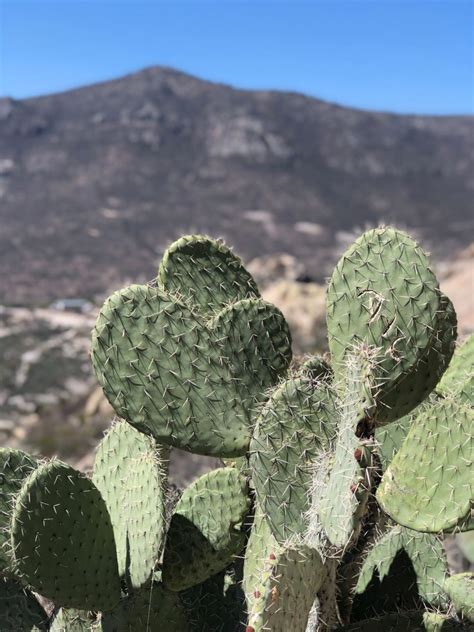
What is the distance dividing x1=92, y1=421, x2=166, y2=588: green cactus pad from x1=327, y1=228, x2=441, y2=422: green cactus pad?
0.52 metres

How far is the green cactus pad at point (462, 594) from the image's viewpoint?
5.54ft

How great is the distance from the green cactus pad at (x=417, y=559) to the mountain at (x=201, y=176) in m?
43.5

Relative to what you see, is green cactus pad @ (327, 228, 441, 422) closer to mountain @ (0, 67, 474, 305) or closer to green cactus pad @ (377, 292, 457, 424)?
green cactus pad @ (377, 292, 457, 424)

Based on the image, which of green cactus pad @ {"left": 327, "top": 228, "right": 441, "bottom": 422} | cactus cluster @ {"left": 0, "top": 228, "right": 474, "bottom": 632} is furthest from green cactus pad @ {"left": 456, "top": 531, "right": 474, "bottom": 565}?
green cactus pad @ {"left": 327, "top": 228, "right": 441, "bottom": 422}

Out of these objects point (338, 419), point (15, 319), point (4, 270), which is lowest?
point (338, 419)

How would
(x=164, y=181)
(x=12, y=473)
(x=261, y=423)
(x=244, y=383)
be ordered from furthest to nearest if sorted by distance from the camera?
(x=164, y=181)
(x=12, y=473)
(x=244, y=383)
(x=261, y=423)

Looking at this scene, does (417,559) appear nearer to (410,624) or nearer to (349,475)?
(410,624)

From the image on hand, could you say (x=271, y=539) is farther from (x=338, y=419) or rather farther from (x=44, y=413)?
(x=44, y=413)

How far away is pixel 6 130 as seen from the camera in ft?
273

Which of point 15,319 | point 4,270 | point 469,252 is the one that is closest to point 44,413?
point 469,252

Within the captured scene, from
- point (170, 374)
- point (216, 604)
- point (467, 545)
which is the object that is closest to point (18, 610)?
point (216, 604)

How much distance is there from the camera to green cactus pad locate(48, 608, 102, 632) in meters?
1.83

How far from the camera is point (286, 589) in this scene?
1303 mm

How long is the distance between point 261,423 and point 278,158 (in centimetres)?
8044
